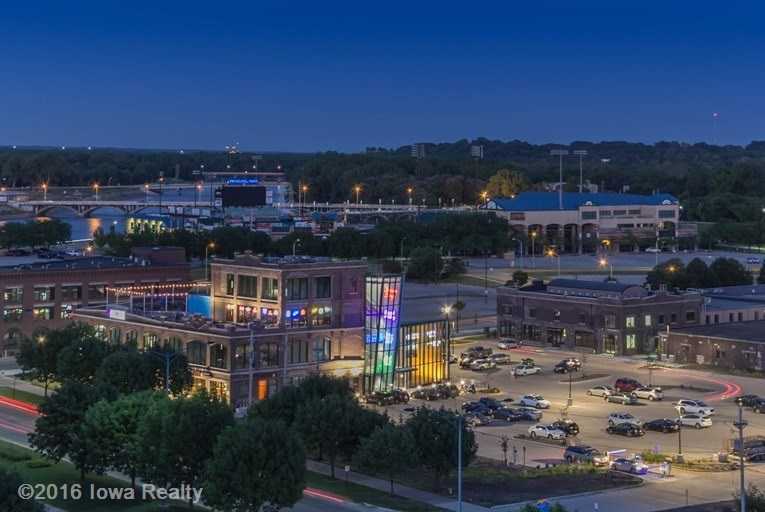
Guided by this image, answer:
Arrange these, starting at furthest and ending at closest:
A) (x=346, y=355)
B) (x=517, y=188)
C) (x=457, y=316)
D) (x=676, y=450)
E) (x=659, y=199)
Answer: (x=517, y=188), (x=659, y=199), (x=457, y=316), (x=346, y=355), (x=676, y=450)

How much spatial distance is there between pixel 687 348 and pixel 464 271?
1503 inches

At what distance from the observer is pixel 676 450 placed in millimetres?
39094

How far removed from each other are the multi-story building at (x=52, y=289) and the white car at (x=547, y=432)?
1009 inches

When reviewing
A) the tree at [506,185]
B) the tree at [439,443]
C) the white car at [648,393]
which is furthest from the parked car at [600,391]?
the tree at [506,185]

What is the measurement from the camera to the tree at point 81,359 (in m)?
44.8

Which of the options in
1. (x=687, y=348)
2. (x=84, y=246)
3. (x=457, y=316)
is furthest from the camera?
(x=84, y=246)

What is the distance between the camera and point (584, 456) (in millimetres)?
36812

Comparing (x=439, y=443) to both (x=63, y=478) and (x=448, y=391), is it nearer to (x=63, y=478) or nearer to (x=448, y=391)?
(x=63, y=478)

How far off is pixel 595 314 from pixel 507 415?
18.0 m

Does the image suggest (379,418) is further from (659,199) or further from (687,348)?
(659,199)

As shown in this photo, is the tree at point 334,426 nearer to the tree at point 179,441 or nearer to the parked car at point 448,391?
the tree at point 179,441

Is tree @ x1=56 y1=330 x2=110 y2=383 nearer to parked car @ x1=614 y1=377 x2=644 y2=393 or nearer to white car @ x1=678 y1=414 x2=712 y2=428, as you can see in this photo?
parked car @ x1=614 y1=377 x2=644 y2=393

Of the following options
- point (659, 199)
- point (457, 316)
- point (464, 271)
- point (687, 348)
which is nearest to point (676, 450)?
point (687, 348)

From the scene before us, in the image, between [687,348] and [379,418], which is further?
[687,348]
